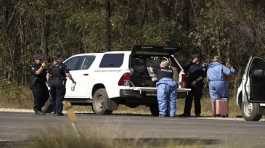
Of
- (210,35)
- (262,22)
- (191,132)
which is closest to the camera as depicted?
(191,132)

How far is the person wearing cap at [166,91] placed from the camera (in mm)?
21781

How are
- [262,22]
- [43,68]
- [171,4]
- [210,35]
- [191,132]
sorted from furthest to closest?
1. [171,4]
2. [210,35]
3. [262,22]
4. [43,68]
5. [191,132]

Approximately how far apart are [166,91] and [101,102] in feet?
7.89

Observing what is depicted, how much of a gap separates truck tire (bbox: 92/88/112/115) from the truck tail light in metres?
0.70

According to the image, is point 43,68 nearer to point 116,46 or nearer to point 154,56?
point 154,56

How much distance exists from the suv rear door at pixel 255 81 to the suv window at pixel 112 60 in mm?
4080

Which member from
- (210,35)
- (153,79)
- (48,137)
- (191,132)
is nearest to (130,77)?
(153,79)

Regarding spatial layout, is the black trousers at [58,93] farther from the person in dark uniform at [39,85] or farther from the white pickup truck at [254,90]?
the white pickup truck at [254,90]

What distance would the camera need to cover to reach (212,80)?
23.2 meters

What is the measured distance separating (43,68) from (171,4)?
750 inches

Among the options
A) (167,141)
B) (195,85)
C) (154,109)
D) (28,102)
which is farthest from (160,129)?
(28,102)

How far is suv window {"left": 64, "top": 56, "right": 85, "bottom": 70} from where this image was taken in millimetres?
24453

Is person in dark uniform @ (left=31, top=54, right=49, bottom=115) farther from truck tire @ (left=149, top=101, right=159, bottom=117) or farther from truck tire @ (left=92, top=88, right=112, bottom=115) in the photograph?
truck tire @ (left=149, top=101, right=159, bottom=117)

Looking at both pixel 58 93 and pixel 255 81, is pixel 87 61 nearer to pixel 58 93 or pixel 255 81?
pixel 58 93
